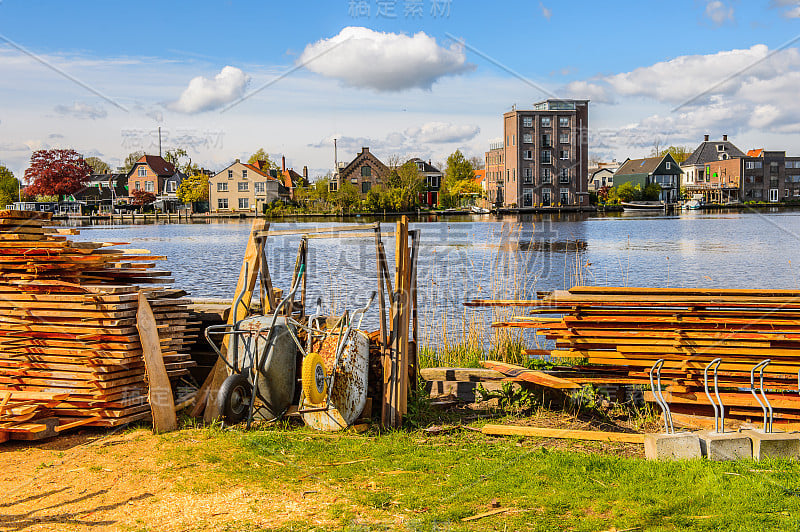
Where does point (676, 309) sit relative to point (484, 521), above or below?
above

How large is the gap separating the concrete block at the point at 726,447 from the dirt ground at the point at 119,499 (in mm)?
2995

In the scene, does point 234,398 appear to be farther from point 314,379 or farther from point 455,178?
point 455,178

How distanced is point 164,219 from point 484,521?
95754 mm

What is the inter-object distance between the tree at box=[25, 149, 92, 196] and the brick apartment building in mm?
57728

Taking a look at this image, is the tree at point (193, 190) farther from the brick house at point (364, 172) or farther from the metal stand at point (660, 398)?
the metal stand at point (660, 398)

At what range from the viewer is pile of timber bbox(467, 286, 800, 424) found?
7648 mm

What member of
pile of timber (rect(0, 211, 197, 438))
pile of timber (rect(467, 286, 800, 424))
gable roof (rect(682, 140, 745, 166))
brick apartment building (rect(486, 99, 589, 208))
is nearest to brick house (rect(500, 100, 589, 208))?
brick apartment building (rect(486, 99, 589, 208))

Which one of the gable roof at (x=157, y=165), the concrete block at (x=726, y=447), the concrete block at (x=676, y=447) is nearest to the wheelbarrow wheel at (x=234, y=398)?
the concrete block at (x=676, y=447)

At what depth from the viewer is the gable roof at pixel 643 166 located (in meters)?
111

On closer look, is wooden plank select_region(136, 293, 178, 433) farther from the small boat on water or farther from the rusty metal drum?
the small boat on water

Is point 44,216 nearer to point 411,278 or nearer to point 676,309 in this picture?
point 411,278

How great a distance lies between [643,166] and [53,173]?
87819 mm

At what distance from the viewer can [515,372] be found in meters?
8.70

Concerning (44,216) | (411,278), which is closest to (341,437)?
(411,278)
